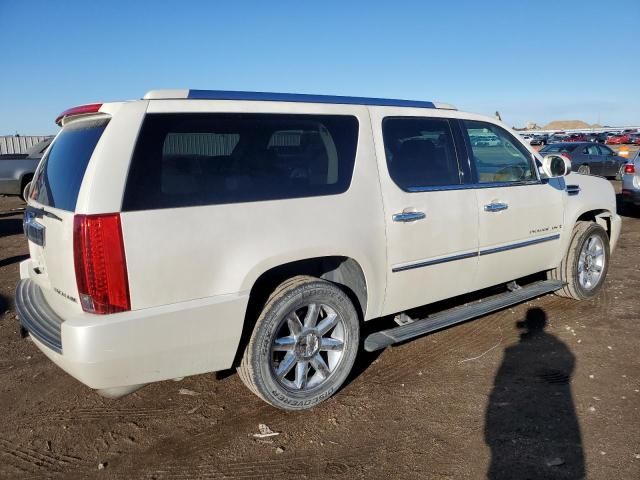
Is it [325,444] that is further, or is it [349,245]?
[349,245]

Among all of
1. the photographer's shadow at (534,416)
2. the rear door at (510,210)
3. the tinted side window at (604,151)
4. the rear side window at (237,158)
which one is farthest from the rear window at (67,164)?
the tinted side window at (604,151)

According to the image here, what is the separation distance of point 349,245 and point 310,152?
0.65 m

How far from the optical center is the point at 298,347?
11.3ft

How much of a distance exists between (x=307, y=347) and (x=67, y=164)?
1.79 meters

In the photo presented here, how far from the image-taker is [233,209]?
3.04 metres

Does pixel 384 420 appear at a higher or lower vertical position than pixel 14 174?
lower

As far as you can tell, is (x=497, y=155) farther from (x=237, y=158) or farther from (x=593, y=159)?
(x=593, y=159)

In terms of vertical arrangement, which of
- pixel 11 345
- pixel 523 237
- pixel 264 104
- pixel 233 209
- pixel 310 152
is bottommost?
pixel 11 345

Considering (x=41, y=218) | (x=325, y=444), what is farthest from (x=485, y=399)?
(x=41, y=218)

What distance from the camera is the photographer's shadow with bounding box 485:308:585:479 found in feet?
9.41

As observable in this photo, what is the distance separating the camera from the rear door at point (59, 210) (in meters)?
2.84

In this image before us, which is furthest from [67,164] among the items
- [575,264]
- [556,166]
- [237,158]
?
[575,264]

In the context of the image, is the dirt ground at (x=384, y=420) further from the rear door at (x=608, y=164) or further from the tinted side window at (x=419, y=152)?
the rear door at (x=608, y=164)

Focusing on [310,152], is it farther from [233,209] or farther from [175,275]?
[175,275]
